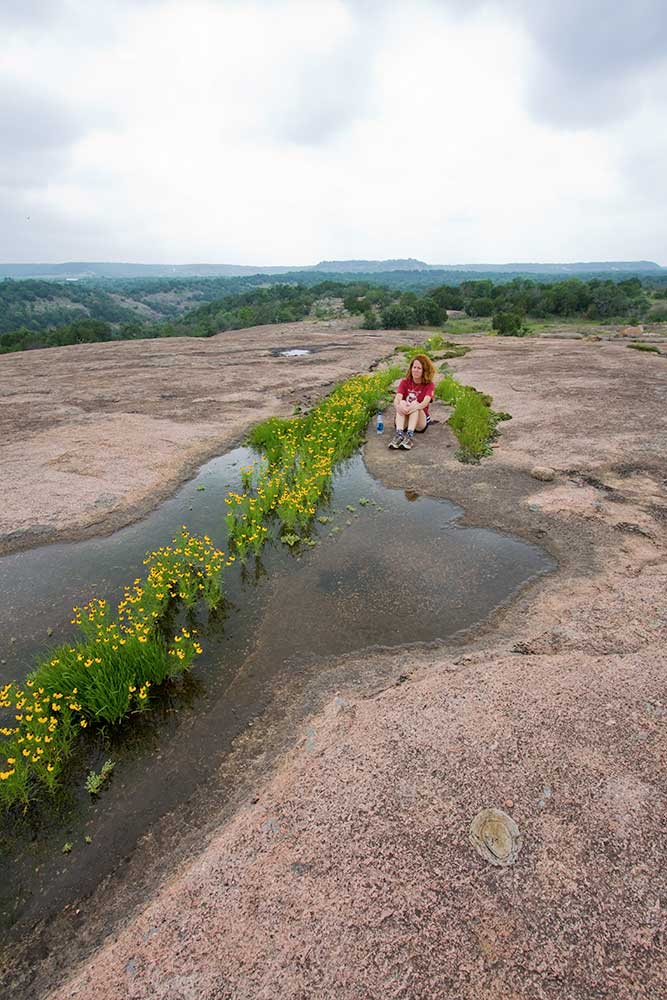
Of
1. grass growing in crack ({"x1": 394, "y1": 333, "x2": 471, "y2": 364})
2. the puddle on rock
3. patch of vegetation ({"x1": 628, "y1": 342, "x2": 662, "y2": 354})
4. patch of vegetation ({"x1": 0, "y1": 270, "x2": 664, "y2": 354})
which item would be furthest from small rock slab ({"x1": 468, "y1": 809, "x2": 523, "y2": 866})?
patch of vegetation ({"x1": 0, "y1": 270, "x2": 664, "y2": 354})

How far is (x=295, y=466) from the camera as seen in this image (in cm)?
1141

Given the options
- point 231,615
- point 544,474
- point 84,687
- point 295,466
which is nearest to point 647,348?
point 544,474

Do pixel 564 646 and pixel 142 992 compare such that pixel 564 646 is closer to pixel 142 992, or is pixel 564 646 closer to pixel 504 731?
pixel 504 731

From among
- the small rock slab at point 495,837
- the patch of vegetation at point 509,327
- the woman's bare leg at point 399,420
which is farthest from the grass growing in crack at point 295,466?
the patch of vegetation at point 509,327

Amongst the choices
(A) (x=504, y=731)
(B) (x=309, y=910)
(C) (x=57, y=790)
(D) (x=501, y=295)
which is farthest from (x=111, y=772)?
(D) (x=501, y=295)

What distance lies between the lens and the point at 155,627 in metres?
6.03

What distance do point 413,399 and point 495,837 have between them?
10.6m

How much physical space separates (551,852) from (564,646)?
2427 mm

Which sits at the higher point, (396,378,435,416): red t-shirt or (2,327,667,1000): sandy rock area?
(396,378,435,416): red t-shirt

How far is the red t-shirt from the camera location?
1252 centimetres

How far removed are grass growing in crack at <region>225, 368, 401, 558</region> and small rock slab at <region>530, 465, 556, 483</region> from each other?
4370 millimetres

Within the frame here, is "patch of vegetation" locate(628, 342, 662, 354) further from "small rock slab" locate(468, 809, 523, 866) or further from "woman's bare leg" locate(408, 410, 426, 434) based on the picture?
"small rock slab" locate(468, 809, 523, 866)

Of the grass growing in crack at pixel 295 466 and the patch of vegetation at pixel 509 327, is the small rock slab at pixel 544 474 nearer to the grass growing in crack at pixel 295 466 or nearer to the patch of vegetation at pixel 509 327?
the grass growing in crack at pixel 295 466

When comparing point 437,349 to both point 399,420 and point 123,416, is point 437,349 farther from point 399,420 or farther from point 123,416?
point 123,416
